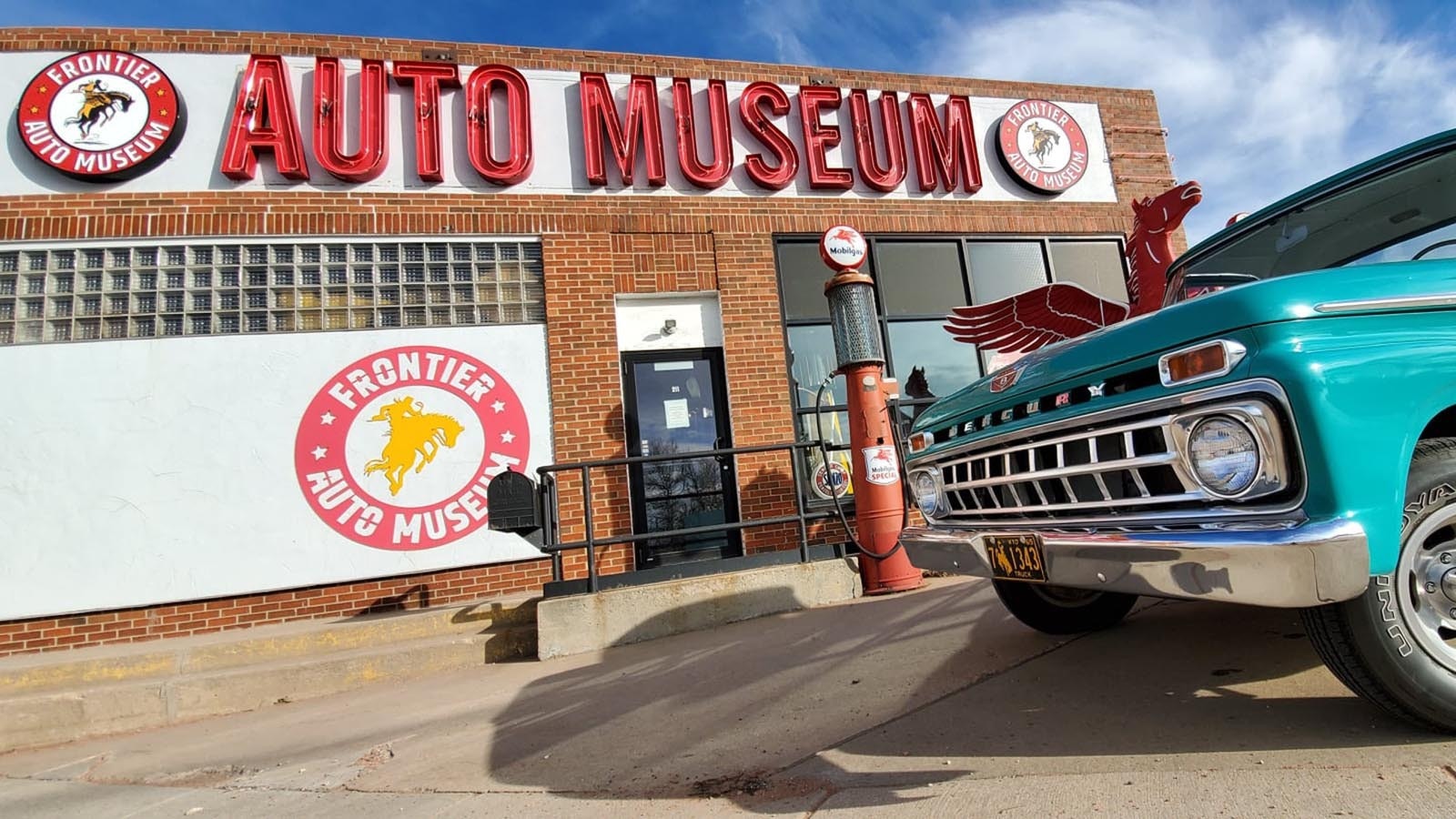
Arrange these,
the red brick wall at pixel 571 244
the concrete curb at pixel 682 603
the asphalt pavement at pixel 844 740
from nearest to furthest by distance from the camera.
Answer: the asphalt pavement at pixel 844 740
the concrete curb at pixel 682 603
the red brick wall at pixel 571 244

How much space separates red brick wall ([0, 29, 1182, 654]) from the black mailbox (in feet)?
4.93

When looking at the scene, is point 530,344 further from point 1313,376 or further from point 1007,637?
point 1313,376

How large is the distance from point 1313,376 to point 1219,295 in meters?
0.33

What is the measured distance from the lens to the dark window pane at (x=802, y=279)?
7664 mm

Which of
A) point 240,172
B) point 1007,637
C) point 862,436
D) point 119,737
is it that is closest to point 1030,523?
point 1007,637

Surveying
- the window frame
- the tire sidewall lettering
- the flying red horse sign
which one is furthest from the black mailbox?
the flying red horse sign

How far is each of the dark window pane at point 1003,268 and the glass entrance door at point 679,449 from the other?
10.7 ft

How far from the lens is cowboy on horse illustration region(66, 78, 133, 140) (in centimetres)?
653

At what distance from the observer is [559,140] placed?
7406 mm

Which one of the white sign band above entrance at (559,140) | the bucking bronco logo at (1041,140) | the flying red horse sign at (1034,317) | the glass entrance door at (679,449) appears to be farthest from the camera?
the bucking bronco logo at (1041,140)

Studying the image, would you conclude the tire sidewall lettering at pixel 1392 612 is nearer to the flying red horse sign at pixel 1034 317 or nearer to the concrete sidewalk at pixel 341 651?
the concrete sidewalk at pixel 341 651

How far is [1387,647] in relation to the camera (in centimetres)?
186

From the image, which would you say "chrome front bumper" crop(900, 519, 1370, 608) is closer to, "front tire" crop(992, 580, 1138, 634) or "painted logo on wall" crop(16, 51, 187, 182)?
"front tire" crop(992, 580, 1138, 634)

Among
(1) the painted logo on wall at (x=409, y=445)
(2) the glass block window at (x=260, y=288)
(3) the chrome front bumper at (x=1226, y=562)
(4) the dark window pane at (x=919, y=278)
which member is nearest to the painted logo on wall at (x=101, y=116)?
(2) the glass block window at (x=260, y=288)
